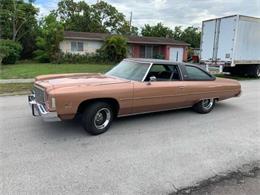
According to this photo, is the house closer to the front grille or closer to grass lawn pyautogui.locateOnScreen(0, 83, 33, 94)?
grass lawn pyautogui.locateOnScreen(0, 83, 33, 94)

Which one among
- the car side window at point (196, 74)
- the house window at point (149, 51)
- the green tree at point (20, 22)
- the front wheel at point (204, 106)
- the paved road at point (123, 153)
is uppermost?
the green tree at point (20, 22)

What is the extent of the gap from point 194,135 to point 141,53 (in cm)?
2711

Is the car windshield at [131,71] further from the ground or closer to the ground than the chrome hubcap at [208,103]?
further from the ground

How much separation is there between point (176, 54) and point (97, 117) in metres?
29.6

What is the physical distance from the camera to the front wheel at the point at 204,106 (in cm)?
649

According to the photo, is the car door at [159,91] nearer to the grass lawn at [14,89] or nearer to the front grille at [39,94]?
the front grille at [39,94]

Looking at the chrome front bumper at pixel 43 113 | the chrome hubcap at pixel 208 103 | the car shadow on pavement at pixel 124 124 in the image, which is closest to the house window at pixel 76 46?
the car shadow on pavement at pixel 124 124

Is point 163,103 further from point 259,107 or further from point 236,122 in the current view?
point 259,107

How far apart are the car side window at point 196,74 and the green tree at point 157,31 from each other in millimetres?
41751

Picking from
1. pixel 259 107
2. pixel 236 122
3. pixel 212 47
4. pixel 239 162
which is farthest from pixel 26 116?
pixel 212 47

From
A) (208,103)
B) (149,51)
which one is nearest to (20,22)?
(149,51)

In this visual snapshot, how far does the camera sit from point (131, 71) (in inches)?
221

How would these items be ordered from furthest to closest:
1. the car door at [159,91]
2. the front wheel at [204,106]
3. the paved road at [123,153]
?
the front wheel at [204,106] < the car door at [159,91] < the paved road at [123,153]

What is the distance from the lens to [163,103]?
561 centimetres
